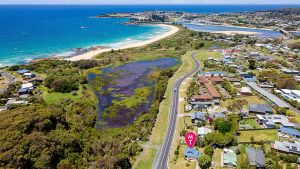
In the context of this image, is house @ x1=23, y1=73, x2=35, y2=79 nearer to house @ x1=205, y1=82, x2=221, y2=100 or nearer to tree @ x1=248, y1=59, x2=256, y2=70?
house @ x1=205, y1=82, x2=221, y2=100

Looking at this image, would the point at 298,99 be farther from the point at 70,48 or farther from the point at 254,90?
the point at 70,48

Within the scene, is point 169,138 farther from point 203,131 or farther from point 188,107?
point 188,107

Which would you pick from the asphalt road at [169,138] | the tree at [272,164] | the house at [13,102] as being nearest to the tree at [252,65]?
the asphalt road at [169,138]

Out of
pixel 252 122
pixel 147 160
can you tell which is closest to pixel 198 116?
pixel 252 122

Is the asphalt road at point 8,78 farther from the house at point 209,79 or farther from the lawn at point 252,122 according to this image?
the lawn at point 252,122

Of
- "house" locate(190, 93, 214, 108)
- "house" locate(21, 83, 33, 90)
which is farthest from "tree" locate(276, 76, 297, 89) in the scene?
"house" locate(21, 83, 33, 90)

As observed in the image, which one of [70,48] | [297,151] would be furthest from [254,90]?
[70,48]
